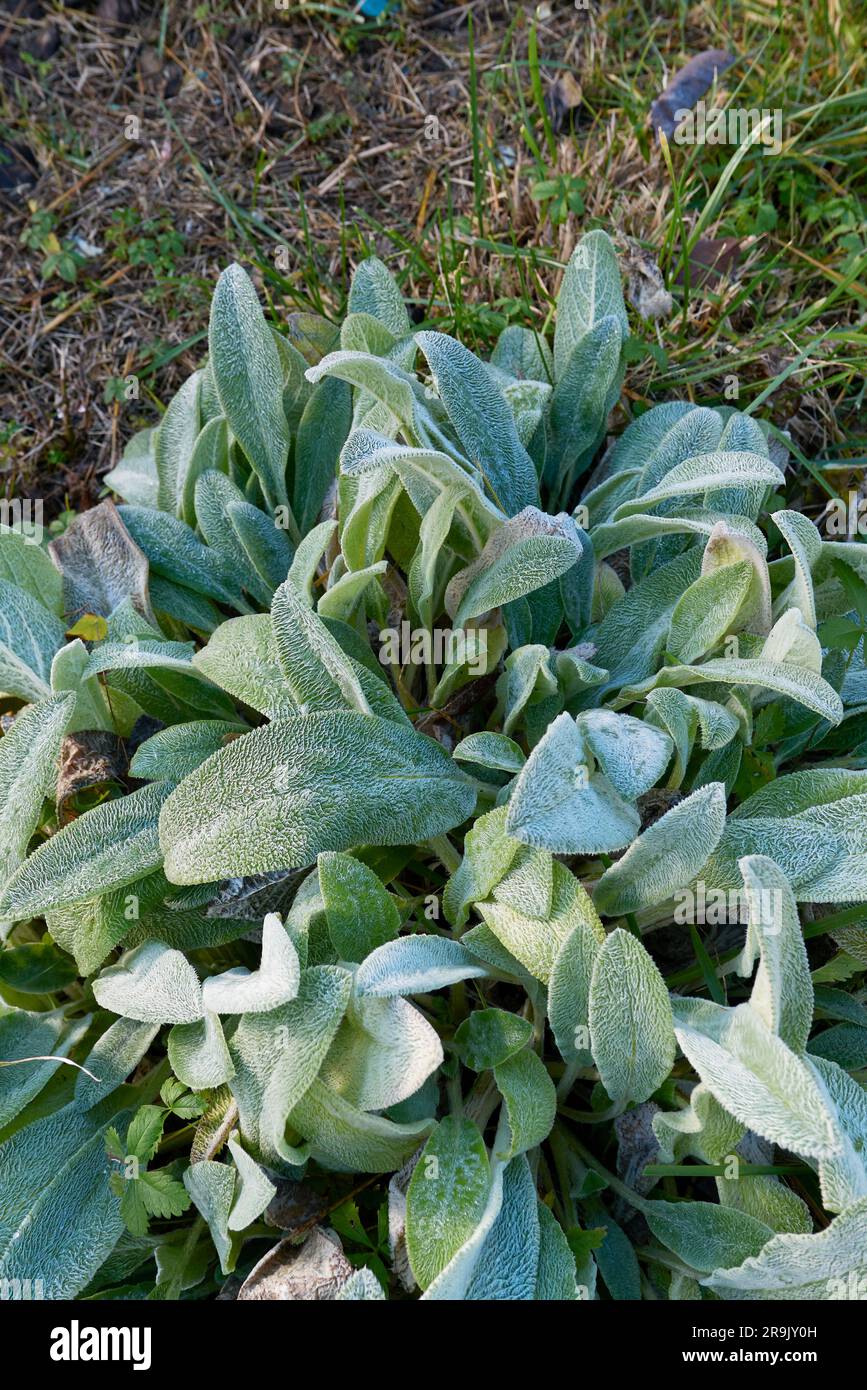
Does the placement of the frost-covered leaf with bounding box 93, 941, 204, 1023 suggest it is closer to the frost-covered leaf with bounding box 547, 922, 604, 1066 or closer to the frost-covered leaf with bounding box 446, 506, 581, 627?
the frost-covered leaf with bounding box 547, 922, 604, 1066

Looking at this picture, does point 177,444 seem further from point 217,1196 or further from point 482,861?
point 217,1196

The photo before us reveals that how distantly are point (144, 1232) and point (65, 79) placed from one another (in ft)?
9.57

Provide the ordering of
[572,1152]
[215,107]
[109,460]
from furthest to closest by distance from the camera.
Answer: [215,107] → [109,460] → [572,1152]

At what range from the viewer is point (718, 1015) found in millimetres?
1406

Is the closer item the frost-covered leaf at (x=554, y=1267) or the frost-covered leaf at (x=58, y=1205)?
the frost-covered leaf at (x=554, y=1267)

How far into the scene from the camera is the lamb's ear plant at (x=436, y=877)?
53.7 inches

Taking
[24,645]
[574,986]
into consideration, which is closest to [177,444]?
[24,645]

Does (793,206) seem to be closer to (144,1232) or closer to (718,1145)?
(718,1145)

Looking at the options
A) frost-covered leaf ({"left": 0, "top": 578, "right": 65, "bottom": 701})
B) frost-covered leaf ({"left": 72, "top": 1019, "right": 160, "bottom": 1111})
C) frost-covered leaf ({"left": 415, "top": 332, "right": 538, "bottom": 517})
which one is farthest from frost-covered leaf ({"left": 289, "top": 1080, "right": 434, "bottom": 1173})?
frost-covered leaf ({"left": 415, "top": 332, "right": 538, "bottom": 517})

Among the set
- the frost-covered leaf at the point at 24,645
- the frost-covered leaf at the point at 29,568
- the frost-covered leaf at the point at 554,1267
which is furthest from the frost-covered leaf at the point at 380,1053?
the frost-covered leaf at the point at 29,568

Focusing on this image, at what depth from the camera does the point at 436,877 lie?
69.7 inches

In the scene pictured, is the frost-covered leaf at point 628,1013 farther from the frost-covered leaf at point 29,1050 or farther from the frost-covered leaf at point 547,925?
the frost-covered leaf at point 29,1050

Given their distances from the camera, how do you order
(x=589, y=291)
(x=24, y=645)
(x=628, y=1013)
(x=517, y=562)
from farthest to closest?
(x=589, y=291), (x=24, y=645), (x=517, y=562), (x=628, y=1013)
